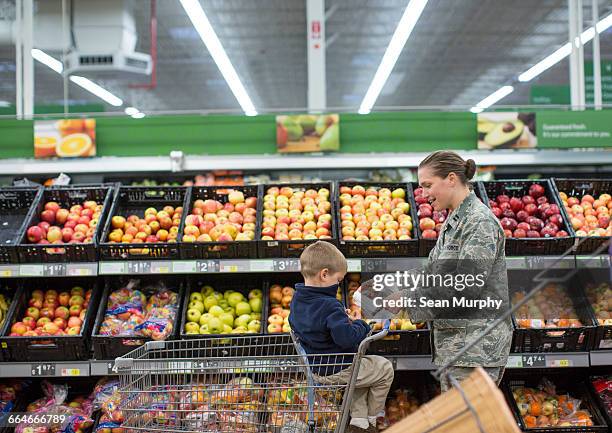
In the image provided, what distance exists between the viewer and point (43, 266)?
3826mm

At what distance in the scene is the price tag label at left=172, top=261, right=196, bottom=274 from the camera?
3758 millimetres

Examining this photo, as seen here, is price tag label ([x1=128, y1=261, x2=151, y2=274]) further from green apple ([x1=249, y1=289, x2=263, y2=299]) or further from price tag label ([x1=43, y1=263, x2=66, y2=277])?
green apple ([x1=249, y1=289, x2=263, y2=299])

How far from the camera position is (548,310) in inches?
152

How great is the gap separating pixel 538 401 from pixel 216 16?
935 centimetres

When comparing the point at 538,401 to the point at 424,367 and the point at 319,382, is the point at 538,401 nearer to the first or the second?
the point at 424,367

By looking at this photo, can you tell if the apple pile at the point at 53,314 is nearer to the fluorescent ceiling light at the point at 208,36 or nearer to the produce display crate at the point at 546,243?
the fluorescent ceiling light at the point at 208,36

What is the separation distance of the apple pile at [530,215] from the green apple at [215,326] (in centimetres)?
173

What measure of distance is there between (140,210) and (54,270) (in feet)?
2.63

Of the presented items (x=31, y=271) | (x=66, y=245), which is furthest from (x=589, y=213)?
(x=31, y=271)

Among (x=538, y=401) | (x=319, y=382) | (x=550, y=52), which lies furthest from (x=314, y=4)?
(x=550, y=52)

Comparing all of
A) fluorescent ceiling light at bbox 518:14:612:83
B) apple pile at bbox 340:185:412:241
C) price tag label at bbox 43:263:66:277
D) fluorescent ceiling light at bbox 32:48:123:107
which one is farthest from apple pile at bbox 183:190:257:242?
fluorescent ceiling light at bbox 32:48:123:107

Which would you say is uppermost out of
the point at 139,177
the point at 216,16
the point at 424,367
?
the point at 216,16

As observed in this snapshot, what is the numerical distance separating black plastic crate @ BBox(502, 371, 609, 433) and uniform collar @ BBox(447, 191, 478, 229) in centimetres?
159

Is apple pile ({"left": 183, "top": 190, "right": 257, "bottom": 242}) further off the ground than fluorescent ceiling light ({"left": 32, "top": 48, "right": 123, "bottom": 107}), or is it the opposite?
fluorescent ceiling light ({"left": 32, "top": 48, "right": 123, "bottom": 107})
